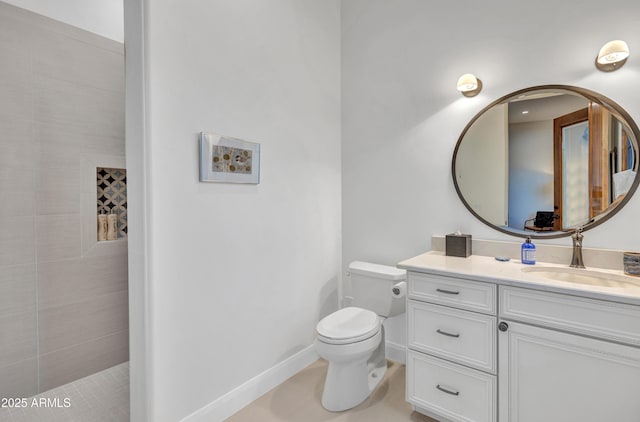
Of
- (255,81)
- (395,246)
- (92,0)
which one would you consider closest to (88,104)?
(92,0)

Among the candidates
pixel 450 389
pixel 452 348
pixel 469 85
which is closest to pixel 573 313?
pixel 452 348

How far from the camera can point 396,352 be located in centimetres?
247

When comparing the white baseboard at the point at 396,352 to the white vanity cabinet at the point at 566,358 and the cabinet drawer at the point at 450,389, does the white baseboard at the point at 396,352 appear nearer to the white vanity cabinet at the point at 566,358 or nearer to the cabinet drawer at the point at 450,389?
the cabinet drawer at the point at 450,389

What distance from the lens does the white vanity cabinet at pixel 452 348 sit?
5.10ft

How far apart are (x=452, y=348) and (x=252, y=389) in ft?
4.01

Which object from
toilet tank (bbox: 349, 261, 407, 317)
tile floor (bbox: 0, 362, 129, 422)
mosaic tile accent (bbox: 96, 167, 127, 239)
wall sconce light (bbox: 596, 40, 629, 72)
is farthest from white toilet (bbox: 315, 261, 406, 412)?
mosaic tile accent (bbox: 96, 167, 127, 239)

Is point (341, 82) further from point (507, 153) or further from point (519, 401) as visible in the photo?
point (519, 401)

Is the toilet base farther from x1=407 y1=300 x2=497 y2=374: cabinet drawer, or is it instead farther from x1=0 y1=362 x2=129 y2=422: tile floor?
x1=0 y1=362 x2=129 y2=422: tile floor

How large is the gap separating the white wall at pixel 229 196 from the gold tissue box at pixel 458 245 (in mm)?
961

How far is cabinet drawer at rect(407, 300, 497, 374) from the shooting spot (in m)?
1.55

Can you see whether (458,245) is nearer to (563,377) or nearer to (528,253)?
(528,253)

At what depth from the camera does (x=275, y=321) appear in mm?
2170

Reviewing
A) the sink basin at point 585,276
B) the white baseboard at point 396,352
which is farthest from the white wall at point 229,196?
the sink basin at point 585,276

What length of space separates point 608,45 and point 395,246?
1665 mm
